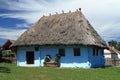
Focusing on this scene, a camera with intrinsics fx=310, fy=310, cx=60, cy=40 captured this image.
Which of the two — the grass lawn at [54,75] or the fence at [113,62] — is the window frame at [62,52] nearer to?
the grass lawn at [54,75]

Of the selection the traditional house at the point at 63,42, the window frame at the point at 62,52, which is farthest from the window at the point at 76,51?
the window frame at the point at 62,52

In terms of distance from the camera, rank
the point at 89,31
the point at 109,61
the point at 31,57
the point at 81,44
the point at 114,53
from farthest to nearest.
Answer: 1. the point at 114,53
2. the point at 109,61
3. the point at 31,57
4. the point at 89,31
5. the point at 81,44

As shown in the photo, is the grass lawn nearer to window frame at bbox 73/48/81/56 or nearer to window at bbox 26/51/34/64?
window frame at bbox 73/48/81/56

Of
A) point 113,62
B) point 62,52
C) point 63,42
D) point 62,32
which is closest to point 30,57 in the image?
point 62,52

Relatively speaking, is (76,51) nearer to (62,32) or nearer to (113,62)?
(62,32)

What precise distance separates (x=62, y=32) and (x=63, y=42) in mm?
2284

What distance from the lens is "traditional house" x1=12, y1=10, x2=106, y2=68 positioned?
3737 centimetres

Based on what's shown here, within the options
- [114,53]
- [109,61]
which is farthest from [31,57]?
[114,53]

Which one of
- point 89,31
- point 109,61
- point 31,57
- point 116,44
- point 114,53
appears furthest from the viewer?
point 116,44

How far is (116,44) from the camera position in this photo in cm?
11900

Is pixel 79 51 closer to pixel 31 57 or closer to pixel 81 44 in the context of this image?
pixel 81 44

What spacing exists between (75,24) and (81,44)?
4.07 meters

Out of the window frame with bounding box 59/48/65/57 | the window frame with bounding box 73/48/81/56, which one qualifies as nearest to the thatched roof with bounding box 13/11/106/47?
the window frame with bounding box 59/48/65/57

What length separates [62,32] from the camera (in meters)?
39.3
